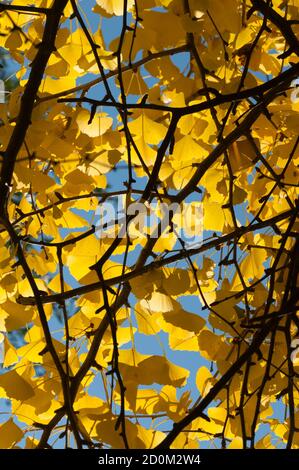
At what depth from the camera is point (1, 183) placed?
112 cm

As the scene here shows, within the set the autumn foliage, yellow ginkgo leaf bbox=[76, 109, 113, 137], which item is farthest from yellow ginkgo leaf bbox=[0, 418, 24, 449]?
yellow ginkgo leaf bbox=[76, 109, 113, 137]

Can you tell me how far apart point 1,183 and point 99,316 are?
46 centimetres

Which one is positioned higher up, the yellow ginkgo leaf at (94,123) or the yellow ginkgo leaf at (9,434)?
the yellow ginkgo leaf at (94,123)

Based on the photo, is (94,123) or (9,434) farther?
(94,123)

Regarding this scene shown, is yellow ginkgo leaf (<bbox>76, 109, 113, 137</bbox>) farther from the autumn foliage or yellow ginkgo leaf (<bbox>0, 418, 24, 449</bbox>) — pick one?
yellow ginkgo leaf (<bbox>0, 418, 24, 449</bbox>)

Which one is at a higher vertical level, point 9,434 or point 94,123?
point 94,123

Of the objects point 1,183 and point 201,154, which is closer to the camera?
point 1,183

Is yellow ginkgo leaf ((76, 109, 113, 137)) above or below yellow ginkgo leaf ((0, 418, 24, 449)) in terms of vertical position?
above

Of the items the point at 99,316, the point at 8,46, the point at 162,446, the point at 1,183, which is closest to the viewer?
the point at 162,446

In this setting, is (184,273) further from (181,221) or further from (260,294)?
(181,221)

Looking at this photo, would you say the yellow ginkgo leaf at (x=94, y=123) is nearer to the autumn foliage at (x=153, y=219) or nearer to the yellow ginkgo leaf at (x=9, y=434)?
the autumn foliage at (x=153, y=219)

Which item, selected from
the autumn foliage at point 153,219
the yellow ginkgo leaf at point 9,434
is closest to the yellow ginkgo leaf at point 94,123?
the autumn foliage at point 153,219

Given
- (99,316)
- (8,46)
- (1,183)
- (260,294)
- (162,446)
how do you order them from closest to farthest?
(162,446), (1,183), (8,46), (260,294), (99,316)

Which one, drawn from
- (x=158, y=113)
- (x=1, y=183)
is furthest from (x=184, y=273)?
(x=158, y=113)
